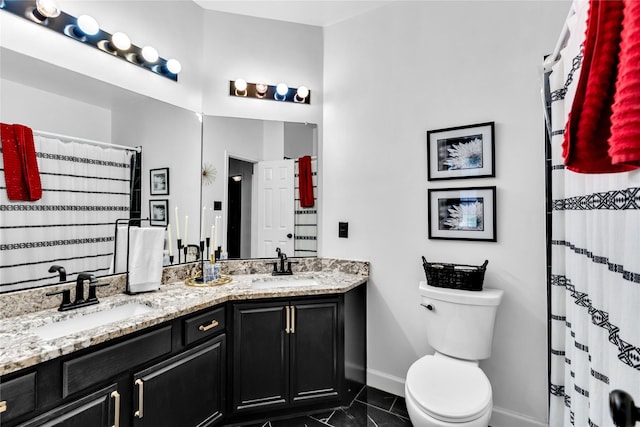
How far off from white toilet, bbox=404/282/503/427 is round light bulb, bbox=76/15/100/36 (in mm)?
2503

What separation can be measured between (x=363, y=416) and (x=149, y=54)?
2.81 meters

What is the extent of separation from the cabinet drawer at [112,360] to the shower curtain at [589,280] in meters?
1.64

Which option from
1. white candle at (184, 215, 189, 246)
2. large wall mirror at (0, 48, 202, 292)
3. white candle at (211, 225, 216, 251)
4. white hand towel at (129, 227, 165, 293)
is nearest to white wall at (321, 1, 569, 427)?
white candle at (211, 225, 216, 251)

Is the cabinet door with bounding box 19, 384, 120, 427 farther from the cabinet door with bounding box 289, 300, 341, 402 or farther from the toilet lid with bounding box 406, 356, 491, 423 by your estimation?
the toilet lid with bounding box 406, 356, 491, 423

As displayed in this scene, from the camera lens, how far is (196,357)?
5.57ft

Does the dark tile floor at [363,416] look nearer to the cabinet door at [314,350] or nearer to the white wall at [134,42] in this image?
the cabinet door at [314,350]

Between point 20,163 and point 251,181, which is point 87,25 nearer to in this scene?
point 20,163

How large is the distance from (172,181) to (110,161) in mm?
414

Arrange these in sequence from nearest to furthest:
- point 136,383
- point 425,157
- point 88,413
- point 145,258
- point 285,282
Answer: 1. point 88,413
2. point 136,383
3. point 145,258
4. point 425,157
5. point 285,282

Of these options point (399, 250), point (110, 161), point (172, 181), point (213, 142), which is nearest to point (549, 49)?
point (399, 250)

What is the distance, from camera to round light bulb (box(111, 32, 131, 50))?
194cm

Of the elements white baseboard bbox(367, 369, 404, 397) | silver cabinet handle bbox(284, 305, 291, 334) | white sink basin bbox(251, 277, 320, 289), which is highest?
white sink basin bbox(251, 277, 320, 289)

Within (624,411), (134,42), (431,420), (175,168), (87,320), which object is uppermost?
(134,42)

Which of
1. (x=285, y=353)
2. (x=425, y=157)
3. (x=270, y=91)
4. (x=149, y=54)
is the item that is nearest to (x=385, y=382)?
(x=285, y=353)
